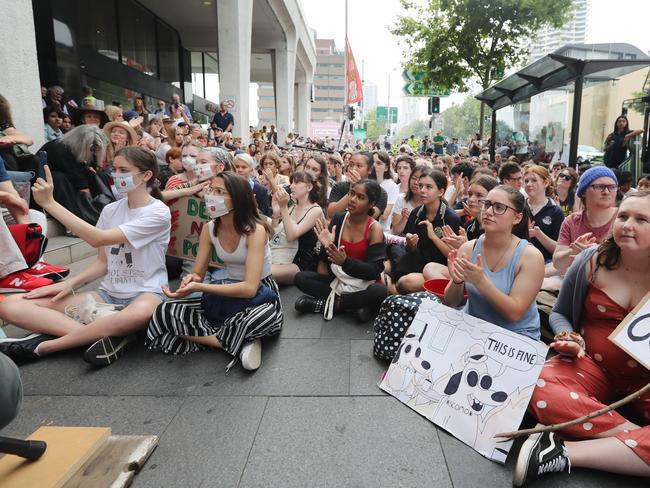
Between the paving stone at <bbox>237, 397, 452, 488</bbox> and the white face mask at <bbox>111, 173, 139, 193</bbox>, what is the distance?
1991 millimetres

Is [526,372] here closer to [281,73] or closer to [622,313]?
[622,313]

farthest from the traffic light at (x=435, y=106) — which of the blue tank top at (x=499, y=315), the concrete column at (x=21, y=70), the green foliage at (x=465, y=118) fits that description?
the green foliage at (x=465, y=118)

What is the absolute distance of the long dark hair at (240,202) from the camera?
11.6ft

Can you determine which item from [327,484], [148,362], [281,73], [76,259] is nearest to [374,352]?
[327,484]

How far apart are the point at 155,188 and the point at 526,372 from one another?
3168 millimetres

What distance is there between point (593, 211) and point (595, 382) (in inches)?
77.7

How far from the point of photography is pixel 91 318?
11.7 ft

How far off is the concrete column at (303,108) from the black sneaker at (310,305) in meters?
32.1

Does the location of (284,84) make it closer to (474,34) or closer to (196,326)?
(474,34)

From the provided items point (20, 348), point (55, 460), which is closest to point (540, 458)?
point (55, 460)

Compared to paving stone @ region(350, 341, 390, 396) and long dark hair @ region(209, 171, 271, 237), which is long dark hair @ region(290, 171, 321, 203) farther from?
paving stone @ region(350, 341, 390, 396)

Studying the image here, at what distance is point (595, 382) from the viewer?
8.32 feet

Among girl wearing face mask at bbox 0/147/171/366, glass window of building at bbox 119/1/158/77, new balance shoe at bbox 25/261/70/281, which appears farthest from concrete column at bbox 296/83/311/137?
girl wearing face mask at bbox 0/147/171/366

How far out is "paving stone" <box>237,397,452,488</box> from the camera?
7.36 ft
